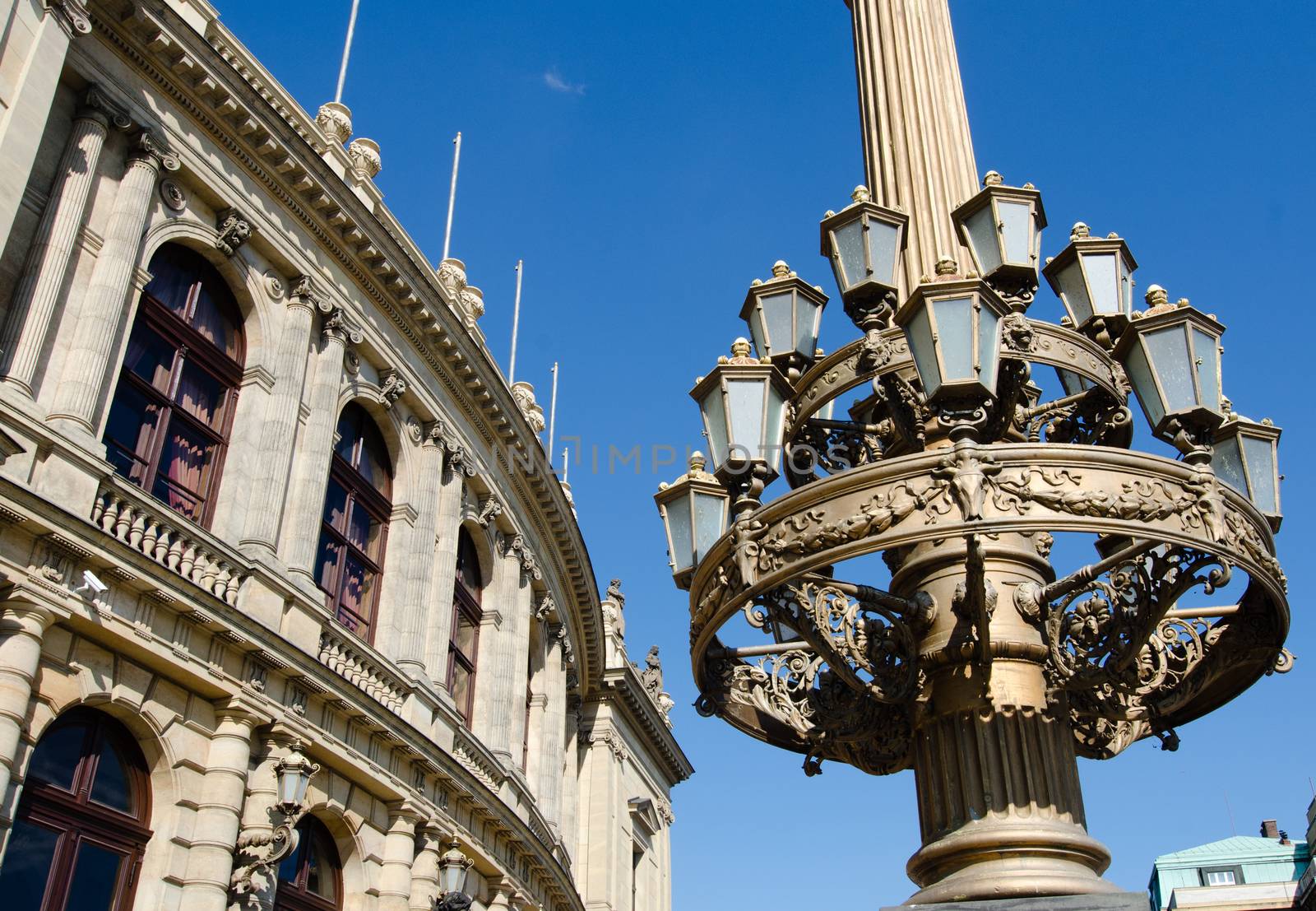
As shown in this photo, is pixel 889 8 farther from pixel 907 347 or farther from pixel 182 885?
pixel 182 885

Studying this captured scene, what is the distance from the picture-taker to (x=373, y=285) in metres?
21.7

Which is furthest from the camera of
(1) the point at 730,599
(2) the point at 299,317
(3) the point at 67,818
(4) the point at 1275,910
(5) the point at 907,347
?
(4) the point at 1275,910

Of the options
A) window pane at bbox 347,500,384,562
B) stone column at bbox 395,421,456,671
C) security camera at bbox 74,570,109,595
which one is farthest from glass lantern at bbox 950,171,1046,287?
window pane at bbox 347,500,384,562

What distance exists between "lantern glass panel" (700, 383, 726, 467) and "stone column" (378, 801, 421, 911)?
13480 mm

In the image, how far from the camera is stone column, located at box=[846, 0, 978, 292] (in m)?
7.84

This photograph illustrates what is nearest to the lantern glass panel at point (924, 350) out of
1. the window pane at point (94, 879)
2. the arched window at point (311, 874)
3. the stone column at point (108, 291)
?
the stone column at point (108, 291)

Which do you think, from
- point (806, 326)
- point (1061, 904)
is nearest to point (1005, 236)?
point (806, 326)

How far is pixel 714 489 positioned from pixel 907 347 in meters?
1.44

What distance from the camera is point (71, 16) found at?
15102mm

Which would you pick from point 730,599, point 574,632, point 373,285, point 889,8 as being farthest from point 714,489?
point 574,632

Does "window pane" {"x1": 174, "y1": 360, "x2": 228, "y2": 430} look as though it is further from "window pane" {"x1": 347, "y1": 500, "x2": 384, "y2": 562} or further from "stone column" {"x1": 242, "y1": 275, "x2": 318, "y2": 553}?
"window pane" {"x1": 347, "y1": 500, "x2": 384, "y2": 562}

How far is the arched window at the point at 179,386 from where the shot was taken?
16203 mm

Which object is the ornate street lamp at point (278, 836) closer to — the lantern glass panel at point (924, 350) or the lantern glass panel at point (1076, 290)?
the lantern glass panel at point (1076, 290)

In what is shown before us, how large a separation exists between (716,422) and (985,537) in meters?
1.90
